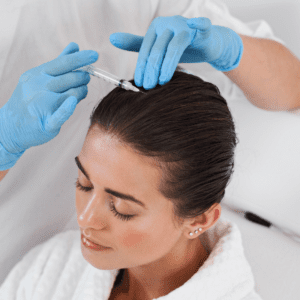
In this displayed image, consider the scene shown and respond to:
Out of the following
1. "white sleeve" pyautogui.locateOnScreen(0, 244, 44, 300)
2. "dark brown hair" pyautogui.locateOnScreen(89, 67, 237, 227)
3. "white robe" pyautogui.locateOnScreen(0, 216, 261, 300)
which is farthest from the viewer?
"white sleeve" pyautogui.locateOnScreen(0, 244, 44, 300)

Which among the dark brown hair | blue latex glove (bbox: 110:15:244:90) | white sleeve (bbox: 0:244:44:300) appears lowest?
white sleeve (bbox: 0:244:44:300)

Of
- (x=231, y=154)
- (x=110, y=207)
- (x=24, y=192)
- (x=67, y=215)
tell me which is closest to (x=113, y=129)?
(x=110, y=207)

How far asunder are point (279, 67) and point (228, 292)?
0.86 m

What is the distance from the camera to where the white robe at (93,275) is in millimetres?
918

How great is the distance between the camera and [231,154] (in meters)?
0.83

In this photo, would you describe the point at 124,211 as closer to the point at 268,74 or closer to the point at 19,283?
the point at 19,283

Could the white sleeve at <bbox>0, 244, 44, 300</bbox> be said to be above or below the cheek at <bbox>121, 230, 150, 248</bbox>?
below

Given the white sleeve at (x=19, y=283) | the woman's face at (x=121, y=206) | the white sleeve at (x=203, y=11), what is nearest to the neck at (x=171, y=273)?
the woman's face at (x=121, y=206)

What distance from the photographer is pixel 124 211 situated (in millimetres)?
771

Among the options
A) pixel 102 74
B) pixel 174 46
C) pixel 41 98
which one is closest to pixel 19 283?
pixel 41 98

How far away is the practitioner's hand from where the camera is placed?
2.62 feet

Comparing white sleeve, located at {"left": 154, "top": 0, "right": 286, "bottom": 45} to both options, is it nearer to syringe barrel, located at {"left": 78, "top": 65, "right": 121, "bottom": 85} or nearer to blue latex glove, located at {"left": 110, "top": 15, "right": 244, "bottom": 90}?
blue latex glove, located at {"left": 110, "top": 15, "right": 244, "bottom": 90}

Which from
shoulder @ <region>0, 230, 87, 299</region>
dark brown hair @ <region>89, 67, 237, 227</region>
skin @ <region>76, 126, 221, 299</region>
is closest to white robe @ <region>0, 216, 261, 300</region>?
shoulder @ <region>0, 230, 87, 299</region>

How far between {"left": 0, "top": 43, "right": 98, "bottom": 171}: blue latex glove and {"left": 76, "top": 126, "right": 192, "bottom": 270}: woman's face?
0.39 feet
